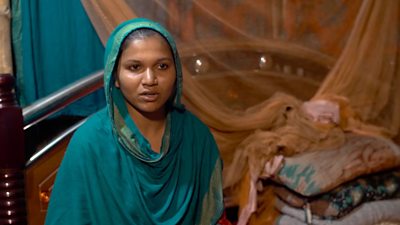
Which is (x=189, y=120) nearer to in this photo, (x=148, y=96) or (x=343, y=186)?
(x=148, y=96)

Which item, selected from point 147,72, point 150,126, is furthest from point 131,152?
point 147,72

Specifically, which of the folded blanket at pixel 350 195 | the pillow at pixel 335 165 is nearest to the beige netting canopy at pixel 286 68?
the pillow at pixel 335 165

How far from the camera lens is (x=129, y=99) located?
140 cm

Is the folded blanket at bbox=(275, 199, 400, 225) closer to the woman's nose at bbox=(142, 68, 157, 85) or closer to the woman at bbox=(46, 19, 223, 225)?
the woman at bbox=(46, 19, 223, 225)

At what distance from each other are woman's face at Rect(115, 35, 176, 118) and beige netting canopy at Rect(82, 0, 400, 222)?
123 centimetres

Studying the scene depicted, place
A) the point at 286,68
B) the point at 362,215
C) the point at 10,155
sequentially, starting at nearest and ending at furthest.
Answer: the point at 10,155 → the point at 362,215 → the point at 286,68

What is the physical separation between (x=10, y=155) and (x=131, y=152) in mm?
777

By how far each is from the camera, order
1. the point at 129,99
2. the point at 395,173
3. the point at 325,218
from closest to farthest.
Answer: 1. the point at 129,99
2. the point at 325,218
3. the point at 395,173

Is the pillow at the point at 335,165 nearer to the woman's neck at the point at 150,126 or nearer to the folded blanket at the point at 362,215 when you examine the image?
the folded blanket at the point at 362,215

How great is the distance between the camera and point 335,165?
240 cm

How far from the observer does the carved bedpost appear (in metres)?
1.96

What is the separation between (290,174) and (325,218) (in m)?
0.23

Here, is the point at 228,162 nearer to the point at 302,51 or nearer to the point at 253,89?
the point at 253,89

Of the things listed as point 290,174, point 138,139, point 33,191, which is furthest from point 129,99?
point 290,174
